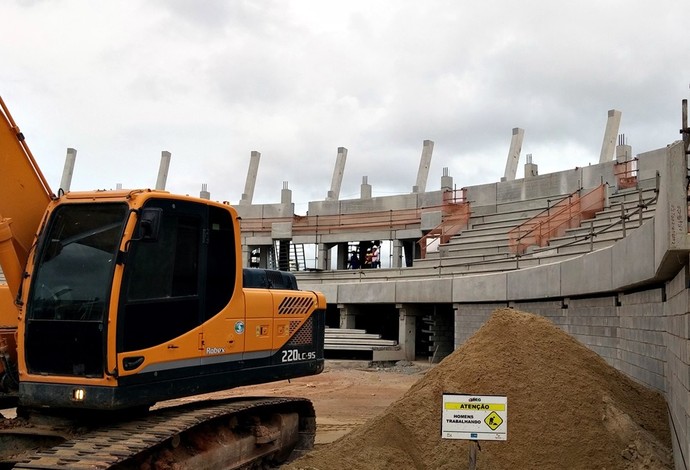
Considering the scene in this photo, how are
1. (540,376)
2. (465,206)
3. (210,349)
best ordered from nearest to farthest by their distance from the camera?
(210,349) < (540,376) < (465,206)

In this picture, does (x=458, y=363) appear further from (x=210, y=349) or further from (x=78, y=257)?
(x=78, y=257)

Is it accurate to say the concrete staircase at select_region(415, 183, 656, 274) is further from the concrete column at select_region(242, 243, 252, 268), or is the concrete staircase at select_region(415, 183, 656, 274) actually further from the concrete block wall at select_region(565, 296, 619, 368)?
the concrete column at select_region(242, 243, 252, 268)

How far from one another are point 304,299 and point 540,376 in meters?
3.13

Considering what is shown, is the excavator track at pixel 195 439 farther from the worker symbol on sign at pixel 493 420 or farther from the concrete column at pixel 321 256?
the concrete column at pixel 321 256

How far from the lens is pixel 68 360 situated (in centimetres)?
606

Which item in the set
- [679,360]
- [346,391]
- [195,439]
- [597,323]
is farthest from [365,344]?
[679,360]

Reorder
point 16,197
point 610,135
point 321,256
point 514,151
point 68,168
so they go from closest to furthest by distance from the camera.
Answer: point 16,197 < point 610,135 < point 514,151 < point 321,256 < point 68,168

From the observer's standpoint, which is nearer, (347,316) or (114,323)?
(114,323)

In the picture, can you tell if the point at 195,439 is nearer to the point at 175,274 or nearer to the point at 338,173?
the point at 175,274

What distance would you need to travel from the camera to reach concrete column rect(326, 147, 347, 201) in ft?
129

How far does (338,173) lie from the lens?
39625mm

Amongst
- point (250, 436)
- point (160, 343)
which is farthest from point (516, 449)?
point (160, 343)

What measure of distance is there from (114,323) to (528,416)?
14.7 ft

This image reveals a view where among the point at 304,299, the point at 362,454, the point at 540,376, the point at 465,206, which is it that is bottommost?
the point at 362,454
